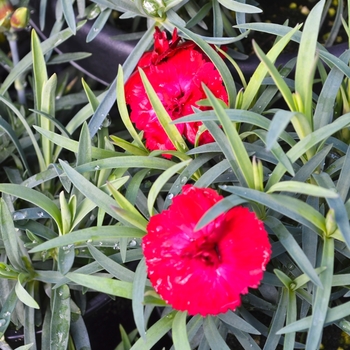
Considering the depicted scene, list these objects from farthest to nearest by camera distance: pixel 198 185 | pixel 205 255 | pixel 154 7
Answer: pixel 154 7
pixel 198 185
pixel 205 255

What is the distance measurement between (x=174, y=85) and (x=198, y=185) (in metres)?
0.12

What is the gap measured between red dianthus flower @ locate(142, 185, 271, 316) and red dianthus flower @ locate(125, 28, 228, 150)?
15 centimetres

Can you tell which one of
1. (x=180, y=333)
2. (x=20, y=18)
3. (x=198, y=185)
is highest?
(x=20, y=18)

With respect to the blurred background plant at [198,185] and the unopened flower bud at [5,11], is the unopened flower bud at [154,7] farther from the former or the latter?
the unopened flower bud at [5,11]

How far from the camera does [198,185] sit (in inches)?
21.6

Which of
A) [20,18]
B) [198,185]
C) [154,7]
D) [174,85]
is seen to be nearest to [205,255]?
[198,185]

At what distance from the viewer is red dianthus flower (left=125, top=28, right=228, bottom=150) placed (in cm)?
59

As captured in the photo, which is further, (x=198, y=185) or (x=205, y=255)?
(x=198, y=185)

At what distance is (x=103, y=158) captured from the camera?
2.02ft

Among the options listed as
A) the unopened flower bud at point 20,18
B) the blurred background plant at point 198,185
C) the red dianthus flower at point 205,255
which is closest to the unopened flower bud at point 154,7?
the blurred background plant at point 198,185

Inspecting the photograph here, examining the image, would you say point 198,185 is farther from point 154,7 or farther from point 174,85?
point 154,7

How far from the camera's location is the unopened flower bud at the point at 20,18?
750 mm

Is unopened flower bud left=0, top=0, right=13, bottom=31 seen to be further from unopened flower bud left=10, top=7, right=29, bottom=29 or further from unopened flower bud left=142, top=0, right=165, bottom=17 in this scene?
unopened flower bud left=142, top=0, right=165, bottom=17

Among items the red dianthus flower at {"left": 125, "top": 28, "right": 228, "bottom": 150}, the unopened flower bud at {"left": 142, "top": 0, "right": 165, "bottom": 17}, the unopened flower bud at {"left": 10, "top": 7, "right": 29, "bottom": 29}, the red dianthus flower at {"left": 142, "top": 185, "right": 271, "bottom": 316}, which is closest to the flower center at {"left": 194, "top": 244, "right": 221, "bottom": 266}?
the red dianthus flower at {"left": 142, "top": 185, "right": 271, "bottom": 316}
